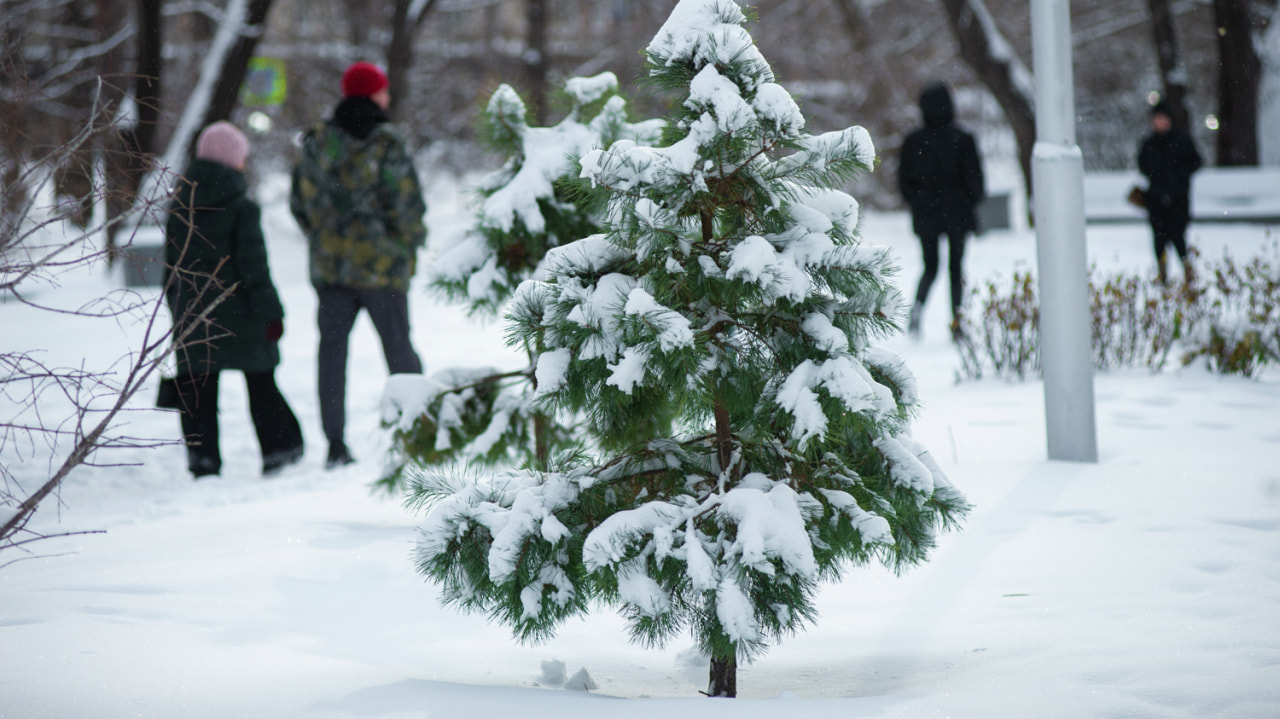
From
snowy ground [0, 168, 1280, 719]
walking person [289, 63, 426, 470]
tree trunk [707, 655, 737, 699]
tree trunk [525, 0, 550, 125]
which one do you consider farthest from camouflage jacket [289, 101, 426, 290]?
tree trunk [525, 0, 550, 125]

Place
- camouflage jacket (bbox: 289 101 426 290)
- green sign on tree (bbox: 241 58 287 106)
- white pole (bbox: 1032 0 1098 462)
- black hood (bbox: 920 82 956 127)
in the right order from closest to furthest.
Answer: white pole (bbox: 1032 0 1098 462)
camouflage jacket (bbox: 289 101 426 290)
black hood (bbox: 920 82 956 127)
green sign on tree (bbox: 241 58 287 106)

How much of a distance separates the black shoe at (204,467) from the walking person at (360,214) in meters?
0.66

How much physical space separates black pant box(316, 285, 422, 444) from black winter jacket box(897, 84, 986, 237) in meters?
3.95

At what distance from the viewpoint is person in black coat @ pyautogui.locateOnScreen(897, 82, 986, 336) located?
779cm

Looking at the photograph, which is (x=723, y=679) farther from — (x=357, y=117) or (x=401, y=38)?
(x=401, y=38)

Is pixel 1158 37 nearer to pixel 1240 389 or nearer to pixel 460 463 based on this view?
pixel 1240 389

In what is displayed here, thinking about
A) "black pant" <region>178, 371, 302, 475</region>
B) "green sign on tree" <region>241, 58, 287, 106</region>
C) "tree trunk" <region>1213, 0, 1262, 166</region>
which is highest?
"green sign on tree" <region>241, 58, 287, 106</region>

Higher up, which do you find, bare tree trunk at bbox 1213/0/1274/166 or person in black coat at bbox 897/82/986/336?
bare tree trunk at bbox 1213/0/1274/166

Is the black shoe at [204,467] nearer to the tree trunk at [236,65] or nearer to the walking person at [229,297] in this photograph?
the walking person at [229,297]

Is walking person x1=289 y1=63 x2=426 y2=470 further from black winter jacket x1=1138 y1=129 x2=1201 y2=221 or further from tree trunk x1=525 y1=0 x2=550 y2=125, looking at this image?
tree trunk x1=525 y1=0 x2=550 y2=125

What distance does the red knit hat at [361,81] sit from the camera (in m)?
5.42

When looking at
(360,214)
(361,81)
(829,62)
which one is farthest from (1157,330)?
(829,62)

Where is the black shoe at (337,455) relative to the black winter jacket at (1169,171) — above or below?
below

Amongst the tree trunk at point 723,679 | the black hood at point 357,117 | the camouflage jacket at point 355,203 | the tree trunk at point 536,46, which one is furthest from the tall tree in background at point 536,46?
the tree trunk at point 723,679
